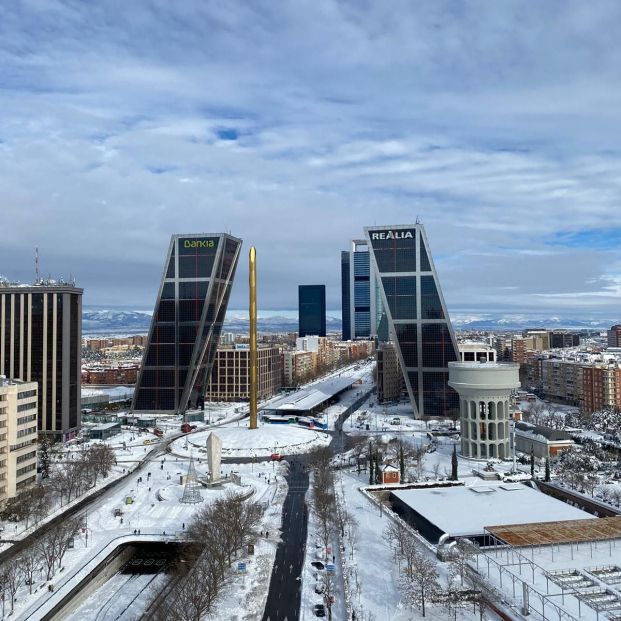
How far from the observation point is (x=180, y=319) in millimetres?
122438

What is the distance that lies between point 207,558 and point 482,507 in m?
28.0

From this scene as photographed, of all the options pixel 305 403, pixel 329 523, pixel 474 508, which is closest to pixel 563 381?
pixel 305 403

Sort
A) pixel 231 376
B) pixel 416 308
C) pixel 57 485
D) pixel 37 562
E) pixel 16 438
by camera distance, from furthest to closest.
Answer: pixel 231 376 < pixel 416 308 < pixel 57 485 < pixel 16 438 < pixel 37 562

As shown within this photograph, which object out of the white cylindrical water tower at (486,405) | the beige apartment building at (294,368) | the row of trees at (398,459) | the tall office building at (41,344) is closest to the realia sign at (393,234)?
the white cylindrical water tower at (486,405)

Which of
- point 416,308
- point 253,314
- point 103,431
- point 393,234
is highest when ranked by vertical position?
point 393,234

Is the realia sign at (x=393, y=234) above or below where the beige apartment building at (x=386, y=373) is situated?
above

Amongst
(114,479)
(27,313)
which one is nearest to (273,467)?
(114,479)

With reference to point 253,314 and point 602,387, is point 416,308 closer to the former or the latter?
point 253,314

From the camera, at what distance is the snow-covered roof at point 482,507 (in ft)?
173

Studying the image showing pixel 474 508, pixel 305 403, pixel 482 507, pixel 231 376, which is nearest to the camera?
pixel 474 508

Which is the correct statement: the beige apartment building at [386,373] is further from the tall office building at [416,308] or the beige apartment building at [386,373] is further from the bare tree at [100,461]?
the bare tree at [100,461]

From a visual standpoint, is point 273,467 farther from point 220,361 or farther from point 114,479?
point 220,361

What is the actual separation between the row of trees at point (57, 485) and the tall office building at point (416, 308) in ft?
189

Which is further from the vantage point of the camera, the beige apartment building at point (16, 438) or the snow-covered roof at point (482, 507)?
the beige apartment building at point (16, 438)
